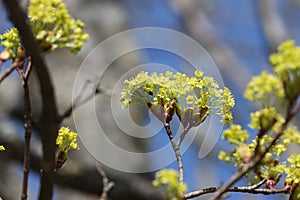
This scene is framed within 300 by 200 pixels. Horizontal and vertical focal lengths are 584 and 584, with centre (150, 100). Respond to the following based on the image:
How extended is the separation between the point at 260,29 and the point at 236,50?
83 centimetres

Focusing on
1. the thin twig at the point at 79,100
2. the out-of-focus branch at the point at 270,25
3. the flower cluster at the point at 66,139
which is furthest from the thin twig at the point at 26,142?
the out-of-focus branch at the point at 270,25

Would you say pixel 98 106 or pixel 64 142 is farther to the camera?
pixel 98 106

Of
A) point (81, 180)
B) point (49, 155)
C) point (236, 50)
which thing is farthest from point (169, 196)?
point (236, 50)

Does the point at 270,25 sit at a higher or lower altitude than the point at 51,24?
higher

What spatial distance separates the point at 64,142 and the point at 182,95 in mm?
182

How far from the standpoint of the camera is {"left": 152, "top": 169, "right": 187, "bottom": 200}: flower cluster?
61cm

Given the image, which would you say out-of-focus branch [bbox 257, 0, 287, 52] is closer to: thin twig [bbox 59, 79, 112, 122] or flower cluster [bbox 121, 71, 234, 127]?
flower cluster [bbox 121, 71, 234, 127]

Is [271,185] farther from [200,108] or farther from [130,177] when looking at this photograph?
[130,177]

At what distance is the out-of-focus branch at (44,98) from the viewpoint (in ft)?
1.72

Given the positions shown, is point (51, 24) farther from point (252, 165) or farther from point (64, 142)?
point (252, 165)

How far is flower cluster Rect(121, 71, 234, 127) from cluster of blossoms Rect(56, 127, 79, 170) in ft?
0.32

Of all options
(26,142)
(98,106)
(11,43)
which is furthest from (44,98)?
(98,106)

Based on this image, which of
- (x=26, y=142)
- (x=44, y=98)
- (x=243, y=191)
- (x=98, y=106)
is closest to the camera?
(x=44, y=98)

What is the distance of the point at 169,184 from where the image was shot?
2.04ft
